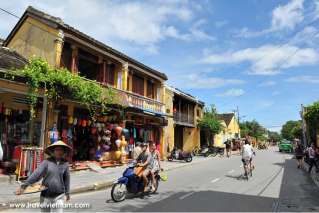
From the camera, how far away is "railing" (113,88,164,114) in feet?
69.2

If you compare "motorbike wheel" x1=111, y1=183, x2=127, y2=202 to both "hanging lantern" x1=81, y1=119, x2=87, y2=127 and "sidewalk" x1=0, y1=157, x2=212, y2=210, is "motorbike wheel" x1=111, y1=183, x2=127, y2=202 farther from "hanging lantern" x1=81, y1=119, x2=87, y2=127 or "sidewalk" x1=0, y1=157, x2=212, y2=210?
"hanging lantern" x1=81, y1=119, x2=87, y2=127

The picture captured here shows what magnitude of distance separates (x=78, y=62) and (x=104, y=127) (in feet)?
12.9

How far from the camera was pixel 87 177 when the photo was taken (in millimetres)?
14898

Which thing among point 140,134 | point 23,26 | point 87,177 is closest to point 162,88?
point 140,134

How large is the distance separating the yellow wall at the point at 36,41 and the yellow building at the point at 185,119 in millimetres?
15695

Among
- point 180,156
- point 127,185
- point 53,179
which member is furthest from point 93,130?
point 53,179

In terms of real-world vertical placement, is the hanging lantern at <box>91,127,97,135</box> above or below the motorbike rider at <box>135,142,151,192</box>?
above

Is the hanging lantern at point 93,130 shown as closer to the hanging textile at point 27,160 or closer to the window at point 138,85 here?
the hanging textile at point 27,160

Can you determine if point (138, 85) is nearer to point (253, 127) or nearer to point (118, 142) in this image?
point (118, 142)

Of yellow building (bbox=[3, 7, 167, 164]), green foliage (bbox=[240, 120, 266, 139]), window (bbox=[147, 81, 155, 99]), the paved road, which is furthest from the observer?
green foliage (bbox=[240, 120, 266, 139])

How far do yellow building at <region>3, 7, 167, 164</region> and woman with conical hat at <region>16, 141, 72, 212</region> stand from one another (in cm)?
1036

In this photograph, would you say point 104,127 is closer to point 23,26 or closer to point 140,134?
point 140,134

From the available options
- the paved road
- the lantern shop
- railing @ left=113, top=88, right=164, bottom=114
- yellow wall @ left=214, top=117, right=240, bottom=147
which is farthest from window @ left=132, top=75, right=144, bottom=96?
yellow wall @ left=214, top=117, right=240, bottom=147

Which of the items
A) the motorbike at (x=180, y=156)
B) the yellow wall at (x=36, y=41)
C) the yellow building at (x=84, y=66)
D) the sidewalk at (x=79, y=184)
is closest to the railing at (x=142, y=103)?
the yellow building at (x=84, y=66)
